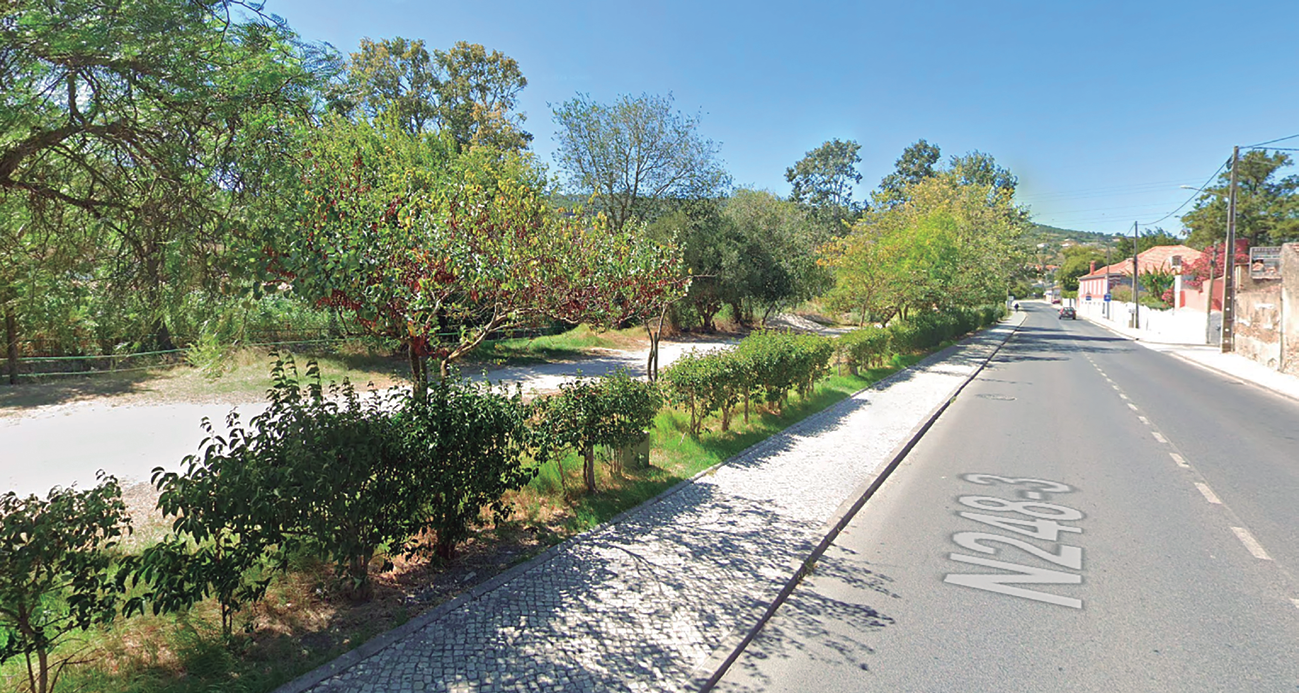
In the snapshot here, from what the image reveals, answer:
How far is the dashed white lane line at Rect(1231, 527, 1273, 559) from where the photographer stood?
218 inches

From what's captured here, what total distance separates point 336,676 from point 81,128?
3445 millimetres

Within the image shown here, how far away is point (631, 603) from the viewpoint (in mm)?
4395

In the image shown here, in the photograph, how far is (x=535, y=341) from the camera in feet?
86.4

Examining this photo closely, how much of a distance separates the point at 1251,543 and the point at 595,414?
6355 mm

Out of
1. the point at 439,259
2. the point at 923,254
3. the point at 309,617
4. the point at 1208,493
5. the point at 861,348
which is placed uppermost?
the point at 923,254

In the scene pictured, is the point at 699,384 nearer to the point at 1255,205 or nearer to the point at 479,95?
the point at 479,95

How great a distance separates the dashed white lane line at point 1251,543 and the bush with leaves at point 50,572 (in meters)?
8.43

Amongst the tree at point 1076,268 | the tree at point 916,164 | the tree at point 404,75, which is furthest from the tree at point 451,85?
the tree at point 1076,268

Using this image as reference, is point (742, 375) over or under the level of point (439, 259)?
under

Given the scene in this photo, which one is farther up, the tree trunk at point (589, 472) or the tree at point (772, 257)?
the tree at point (772, 257)

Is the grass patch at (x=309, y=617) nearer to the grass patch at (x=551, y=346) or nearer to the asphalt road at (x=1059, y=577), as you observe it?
the asphalt road at (x=1059, y=577)

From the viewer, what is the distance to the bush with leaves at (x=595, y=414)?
6.19 meters

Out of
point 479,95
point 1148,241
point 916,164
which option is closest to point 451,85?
point 479,95

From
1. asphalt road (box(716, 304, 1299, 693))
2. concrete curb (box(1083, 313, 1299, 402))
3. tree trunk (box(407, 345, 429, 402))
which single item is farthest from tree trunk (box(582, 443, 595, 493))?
concrete curb (box(1083, 313, 1299, 402))
